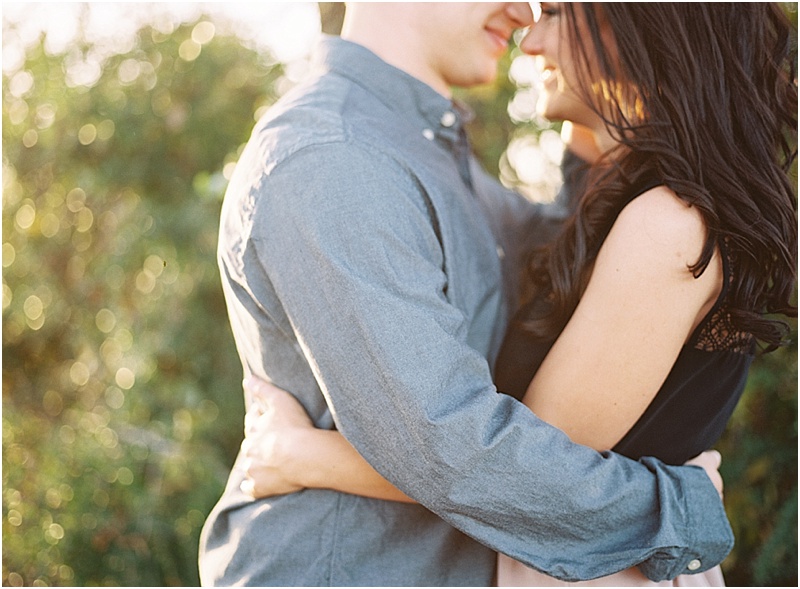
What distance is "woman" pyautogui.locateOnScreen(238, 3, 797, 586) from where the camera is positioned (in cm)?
145

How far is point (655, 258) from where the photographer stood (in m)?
1.42

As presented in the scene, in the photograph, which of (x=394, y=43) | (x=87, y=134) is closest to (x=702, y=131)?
(x=394, y=43)

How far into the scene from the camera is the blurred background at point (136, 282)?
102 inches

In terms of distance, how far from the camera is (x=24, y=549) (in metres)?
2.54

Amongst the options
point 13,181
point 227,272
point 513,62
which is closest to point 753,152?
point 227,272

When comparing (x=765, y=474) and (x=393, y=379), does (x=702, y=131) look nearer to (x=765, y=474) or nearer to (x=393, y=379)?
(x=393, y=379)

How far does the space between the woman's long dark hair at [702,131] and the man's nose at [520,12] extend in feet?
0.58

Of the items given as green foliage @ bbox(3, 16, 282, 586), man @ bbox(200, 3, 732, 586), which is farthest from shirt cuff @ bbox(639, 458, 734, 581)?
green foliage @ bbox(3, 16, 282, 586)

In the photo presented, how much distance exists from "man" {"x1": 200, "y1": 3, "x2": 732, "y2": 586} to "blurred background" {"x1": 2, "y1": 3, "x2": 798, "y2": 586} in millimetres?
1052

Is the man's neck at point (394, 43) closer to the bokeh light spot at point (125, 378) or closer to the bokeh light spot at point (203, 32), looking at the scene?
the bokeh light spot at point (203, 32)

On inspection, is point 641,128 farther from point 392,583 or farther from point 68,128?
point 68,128

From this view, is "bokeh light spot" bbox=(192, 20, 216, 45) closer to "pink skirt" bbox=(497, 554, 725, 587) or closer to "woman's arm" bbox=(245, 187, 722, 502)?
"woman's arm" bbox=(245, 187, 722, 502)

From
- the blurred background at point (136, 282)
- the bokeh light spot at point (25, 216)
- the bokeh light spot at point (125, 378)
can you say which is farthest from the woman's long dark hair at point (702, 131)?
the bokeh light spot at point (25, 216)

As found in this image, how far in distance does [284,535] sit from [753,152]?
3.77 feet
